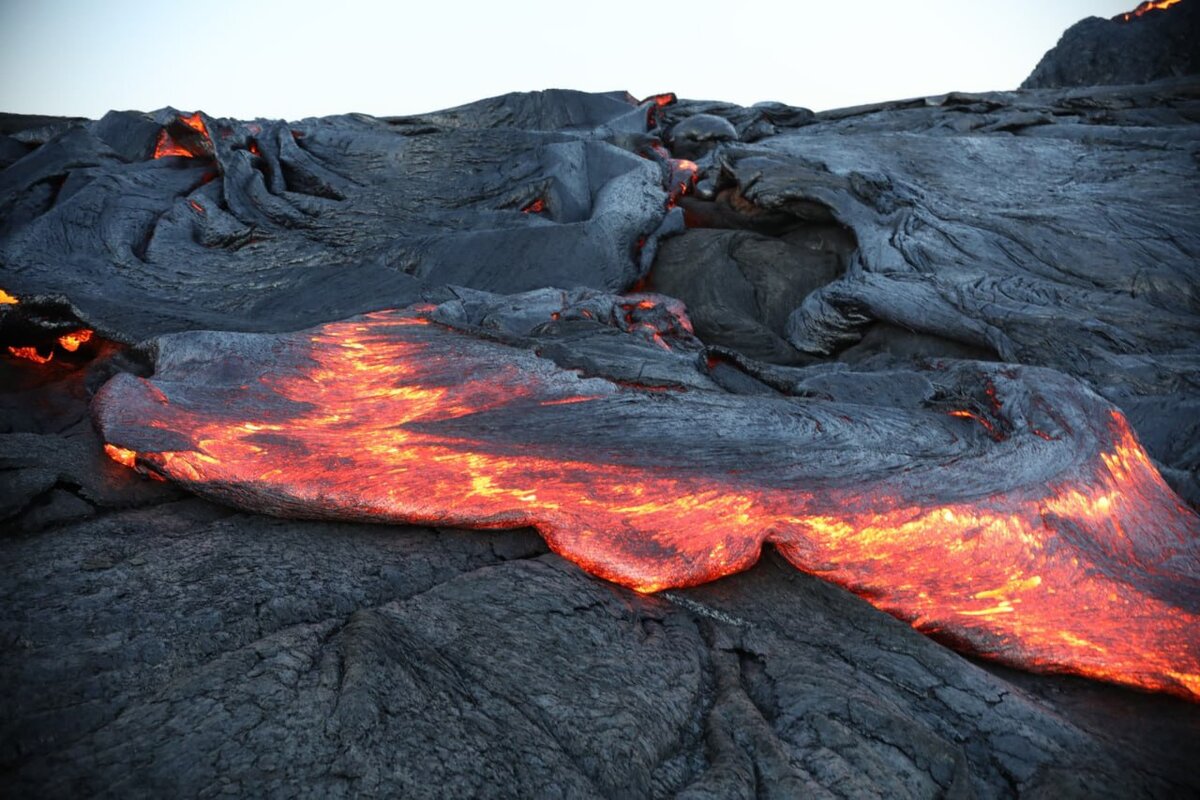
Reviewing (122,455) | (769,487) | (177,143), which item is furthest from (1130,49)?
(122,455)

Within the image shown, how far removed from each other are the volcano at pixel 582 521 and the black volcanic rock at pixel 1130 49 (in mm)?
11336

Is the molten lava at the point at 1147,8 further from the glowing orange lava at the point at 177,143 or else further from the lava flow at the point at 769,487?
the glowing orange lava at the point at 177,143

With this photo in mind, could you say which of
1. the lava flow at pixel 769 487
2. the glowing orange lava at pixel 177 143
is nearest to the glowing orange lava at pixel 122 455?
the lava flow at pixel 769 487

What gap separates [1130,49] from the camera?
1413 centimetres

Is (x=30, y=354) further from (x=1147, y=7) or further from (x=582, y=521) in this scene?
(x=1147, y=7)

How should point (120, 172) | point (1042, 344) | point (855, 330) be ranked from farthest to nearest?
point (120, 172) < point (855, 330) < point (1042, 344)

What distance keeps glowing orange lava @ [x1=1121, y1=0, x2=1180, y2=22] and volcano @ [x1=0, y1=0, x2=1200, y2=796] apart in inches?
515

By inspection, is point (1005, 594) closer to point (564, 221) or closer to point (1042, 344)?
point (1042, 344)

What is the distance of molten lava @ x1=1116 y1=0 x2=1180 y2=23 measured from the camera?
14898 mm

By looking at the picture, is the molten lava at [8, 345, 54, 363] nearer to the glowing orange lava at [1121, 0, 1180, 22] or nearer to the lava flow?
the lava flow

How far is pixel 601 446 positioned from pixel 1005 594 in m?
1.65

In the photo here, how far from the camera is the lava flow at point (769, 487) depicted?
2629 mm

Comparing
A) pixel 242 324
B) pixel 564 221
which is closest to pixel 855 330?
pixel 564 221

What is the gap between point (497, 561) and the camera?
8.82 feet
